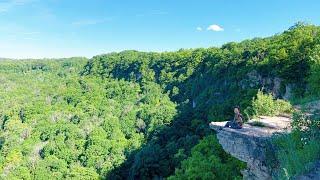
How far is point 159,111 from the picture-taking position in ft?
307

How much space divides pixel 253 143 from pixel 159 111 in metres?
75.3

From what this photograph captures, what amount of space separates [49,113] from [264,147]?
110 metres

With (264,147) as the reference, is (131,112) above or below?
below

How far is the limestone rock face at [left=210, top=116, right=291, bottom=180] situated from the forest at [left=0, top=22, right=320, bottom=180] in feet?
4.84

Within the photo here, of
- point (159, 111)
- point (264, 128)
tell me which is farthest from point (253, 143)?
point (159, 111)

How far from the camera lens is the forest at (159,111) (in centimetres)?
3006

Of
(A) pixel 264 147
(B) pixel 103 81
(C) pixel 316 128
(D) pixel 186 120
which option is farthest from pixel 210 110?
(B) pixel 103 81

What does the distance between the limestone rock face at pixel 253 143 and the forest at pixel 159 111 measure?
1475 millimetres

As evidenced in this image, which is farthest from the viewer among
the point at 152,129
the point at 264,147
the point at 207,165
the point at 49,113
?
the point at 49,113

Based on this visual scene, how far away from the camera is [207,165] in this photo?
30.4 metres

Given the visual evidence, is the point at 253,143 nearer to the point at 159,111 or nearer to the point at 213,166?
the point at 213,166

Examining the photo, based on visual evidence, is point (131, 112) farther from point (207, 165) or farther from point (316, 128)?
point (316, 128)

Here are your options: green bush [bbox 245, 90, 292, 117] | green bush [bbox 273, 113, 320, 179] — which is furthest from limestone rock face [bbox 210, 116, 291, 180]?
green bush [bbox 245, 90, 292, 117]

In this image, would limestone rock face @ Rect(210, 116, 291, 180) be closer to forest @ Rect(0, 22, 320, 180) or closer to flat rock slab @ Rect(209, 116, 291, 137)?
flat rock slab @ Rect(209, 116, 291, 137)
